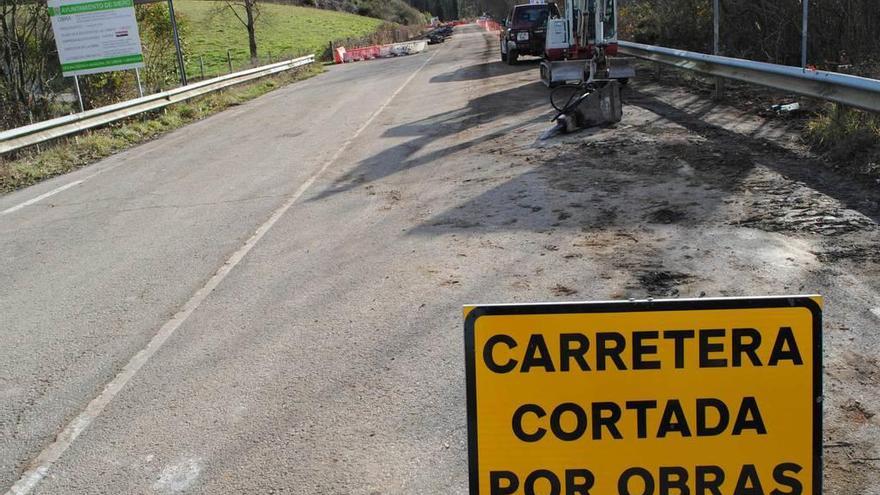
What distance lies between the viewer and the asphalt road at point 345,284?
378cm

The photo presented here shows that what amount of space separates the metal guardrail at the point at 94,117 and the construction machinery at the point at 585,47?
31.5ft

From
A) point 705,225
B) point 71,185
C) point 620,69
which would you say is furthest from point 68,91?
point 705,225

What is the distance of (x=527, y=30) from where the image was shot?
90.5ft

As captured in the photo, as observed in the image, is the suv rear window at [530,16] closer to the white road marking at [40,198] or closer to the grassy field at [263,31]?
the white road marking at [40,198]

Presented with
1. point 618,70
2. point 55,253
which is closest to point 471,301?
point 55,253

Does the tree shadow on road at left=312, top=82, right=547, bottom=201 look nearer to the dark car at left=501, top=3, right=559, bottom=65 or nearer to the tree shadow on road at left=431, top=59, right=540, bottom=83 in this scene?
the tree shadow on road at left=431, top=59, right=540, bottom=83

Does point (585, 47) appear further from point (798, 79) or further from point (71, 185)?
point (71, 185)

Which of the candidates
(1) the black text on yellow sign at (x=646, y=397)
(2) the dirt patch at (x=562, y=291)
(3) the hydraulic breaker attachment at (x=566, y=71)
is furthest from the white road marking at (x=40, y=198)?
(1) the black text on yellow sign at (x=646, y=397)

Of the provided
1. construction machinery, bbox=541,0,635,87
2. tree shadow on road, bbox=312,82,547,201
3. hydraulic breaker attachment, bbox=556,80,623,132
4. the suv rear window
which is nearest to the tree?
tree shadow on road, bbox=312,82,547,201

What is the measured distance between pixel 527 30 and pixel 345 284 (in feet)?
76.2

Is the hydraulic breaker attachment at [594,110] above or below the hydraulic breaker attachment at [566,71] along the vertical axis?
below

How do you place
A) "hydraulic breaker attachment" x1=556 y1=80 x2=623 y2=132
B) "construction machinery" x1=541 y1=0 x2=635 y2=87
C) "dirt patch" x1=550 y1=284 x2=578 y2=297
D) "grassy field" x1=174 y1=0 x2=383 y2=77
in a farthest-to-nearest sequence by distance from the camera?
"grassy field" x1=174 y1=0 x2=383 y2=77 < "construction machinery" x1=541 y1=0 x2=635 y2=87 < "hydraulic breaker attachment" x1=556 y1=80 x2=623 y2=132 < "dirt patch" x1=550 y1=284 x2=578 y2=297

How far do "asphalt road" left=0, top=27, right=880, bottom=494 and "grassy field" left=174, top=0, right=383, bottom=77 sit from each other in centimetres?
3849

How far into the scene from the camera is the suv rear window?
28.0 m
